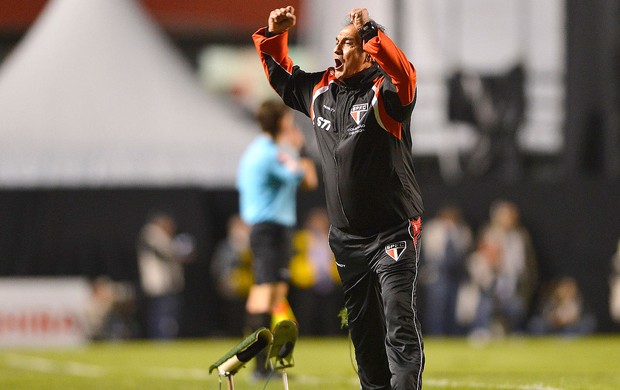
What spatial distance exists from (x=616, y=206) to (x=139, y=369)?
11014 millimetres

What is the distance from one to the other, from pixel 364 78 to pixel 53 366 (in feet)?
29.9

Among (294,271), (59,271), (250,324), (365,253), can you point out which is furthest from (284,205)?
(59,271)

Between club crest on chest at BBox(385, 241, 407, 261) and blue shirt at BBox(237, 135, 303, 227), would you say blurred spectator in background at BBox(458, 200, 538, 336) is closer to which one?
blue shirt at BBox(237, 135, 303, 227)

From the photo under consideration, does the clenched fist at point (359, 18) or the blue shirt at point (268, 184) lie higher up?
the clenched fist at point (359, 18)

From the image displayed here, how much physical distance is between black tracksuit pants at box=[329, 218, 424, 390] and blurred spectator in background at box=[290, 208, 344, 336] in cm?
1331

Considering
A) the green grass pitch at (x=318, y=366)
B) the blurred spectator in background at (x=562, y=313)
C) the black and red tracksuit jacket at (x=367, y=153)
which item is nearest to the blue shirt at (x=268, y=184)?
the green grass pitch at (x=318, y=366)

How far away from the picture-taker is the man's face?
7.48m

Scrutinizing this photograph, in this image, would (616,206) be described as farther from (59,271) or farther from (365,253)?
(365,253)

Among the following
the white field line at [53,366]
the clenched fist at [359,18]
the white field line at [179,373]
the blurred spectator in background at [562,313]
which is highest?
the clenched fist at [359,18]

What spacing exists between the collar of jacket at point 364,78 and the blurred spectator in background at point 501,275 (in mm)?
14212

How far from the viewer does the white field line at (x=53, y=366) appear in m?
14.4

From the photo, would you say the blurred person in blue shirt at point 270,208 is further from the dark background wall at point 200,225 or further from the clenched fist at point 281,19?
the dark background wall at point 200,225

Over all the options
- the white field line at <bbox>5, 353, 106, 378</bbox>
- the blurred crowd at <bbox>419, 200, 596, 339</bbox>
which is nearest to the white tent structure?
the blurred crowd at <bbox>419, 200, 596, 339</bbox>

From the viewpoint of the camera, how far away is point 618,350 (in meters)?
18.2
